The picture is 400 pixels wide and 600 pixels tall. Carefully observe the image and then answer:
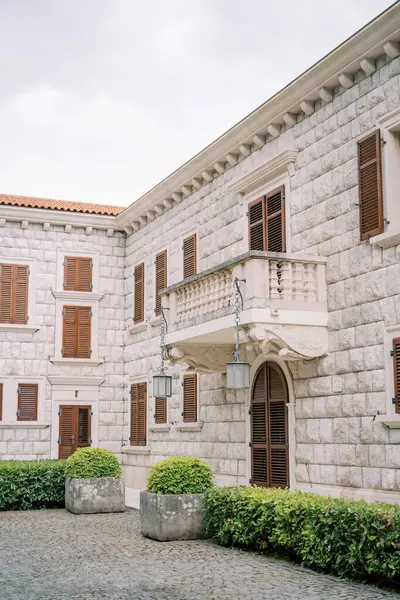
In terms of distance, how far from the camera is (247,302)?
513 inches

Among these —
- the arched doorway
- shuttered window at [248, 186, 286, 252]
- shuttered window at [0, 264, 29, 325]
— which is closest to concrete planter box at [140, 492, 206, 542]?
the arched doorway

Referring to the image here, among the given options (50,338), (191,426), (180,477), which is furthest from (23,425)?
(180,477)

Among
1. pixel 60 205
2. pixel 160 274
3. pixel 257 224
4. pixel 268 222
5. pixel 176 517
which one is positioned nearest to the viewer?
pixel 176 517

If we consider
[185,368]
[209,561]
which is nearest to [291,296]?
[209,561]

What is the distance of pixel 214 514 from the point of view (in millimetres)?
12008

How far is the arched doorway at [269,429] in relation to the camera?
14.5 metres

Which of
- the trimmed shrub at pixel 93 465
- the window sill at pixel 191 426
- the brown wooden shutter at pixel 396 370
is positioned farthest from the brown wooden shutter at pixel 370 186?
the trimmed shrub at pixel 93 465

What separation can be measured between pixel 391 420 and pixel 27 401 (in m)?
12.7

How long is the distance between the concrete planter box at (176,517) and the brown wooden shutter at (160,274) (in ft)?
28.5

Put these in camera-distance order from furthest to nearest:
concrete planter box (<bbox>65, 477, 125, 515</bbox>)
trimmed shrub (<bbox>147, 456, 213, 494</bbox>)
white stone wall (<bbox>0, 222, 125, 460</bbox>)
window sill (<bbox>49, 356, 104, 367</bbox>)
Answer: window sill (<bbox>49, 356, 104, 367</bbox>), white stone wall (<bbox>0, 222, 125, 460</bbox>), concrete planter box (<bbox>65, 477, 125, 515</bbox>), trimmed shrub (<bbox>147, 456, 213, 494</bbox>)

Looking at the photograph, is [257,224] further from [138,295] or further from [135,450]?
[135,450]

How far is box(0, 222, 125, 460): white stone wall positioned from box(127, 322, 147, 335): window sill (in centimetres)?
84

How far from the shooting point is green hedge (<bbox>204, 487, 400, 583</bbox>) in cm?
829

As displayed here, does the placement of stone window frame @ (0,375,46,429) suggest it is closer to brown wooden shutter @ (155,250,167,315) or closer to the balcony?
brown wooden shutter @ (155,250,167,315)
